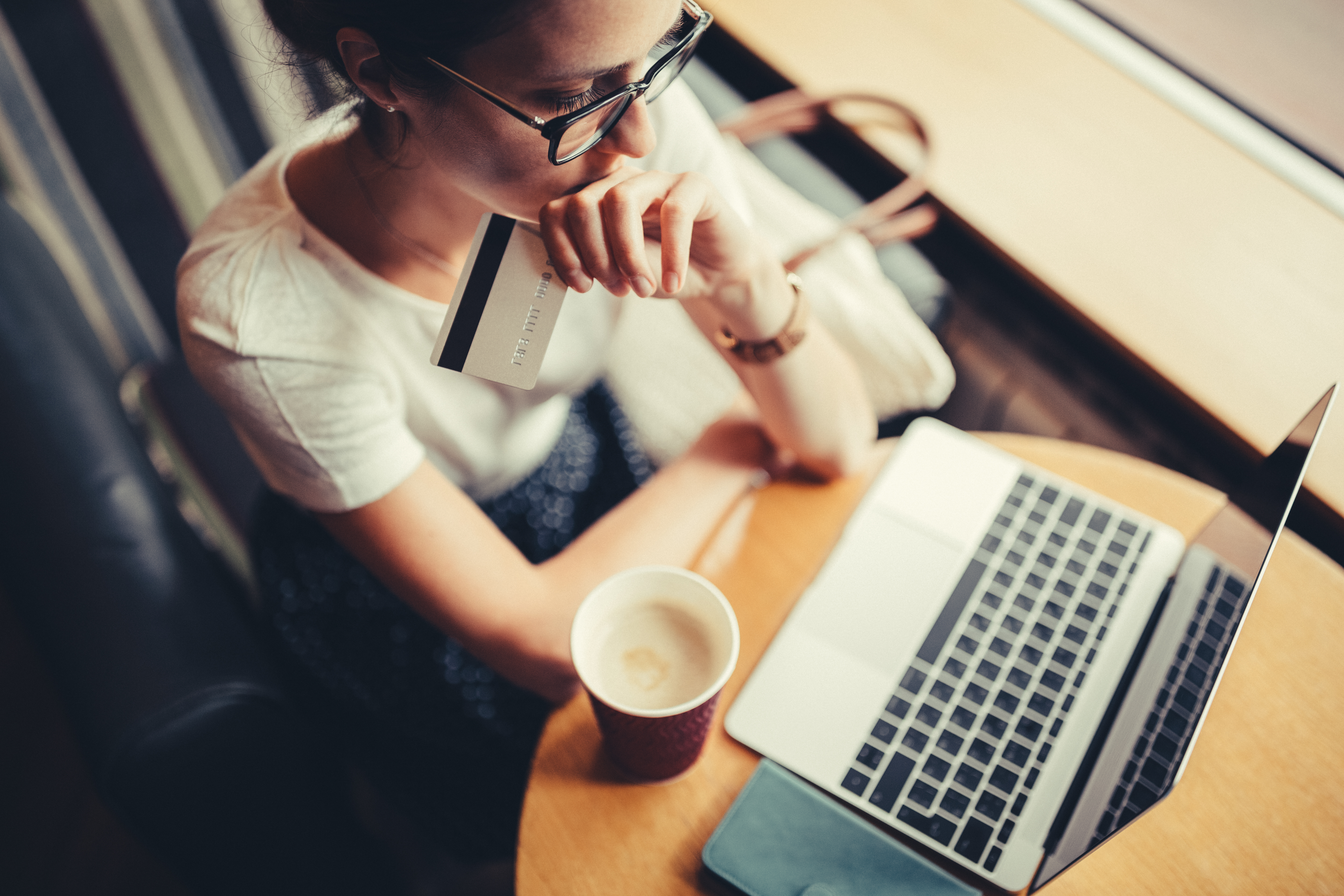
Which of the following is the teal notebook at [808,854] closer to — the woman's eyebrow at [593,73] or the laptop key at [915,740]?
the laptop key at [915,740]

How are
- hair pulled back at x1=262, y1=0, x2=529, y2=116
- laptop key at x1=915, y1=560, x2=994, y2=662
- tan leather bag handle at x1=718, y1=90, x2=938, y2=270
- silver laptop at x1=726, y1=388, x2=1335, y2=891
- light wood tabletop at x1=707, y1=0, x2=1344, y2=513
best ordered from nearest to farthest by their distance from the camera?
1. hair pulled back at x1=262, y1=0, x2=529, y2=116
2. silver laptop at x1=726, y1=388, x2=1335, y2=891
3. laptop key at x1=915, y1=560, x2=994, y2=662
4. light wood tabletop at x1=707, y1=0, x2=1344, y2=513
5. tan leather bag handle at x1=718, y1=90, x2=938, y2=270

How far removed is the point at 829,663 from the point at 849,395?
302 mm

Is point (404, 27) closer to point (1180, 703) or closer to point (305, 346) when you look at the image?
point (305, 346)

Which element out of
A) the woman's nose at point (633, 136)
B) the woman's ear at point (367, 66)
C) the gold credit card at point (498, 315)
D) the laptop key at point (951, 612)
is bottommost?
the laptop key at point (951, 612)

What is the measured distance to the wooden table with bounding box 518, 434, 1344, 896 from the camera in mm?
621

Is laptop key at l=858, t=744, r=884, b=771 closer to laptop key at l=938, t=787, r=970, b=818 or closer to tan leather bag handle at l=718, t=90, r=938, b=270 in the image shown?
laptop key at l=938, t=787, r=970, b=818

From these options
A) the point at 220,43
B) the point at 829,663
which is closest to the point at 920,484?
the point at 829,663

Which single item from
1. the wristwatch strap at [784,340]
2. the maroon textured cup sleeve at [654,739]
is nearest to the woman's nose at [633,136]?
the wristwatch strap at [784,340]

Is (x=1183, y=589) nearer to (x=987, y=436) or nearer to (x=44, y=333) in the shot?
(x=987, y=436)

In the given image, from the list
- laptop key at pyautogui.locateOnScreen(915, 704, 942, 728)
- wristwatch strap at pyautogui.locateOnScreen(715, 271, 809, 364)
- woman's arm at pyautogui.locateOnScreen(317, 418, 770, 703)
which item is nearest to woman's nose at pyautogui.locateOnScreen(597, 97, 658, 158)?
wristwatch strap at pyautogui.locateOnScreen(715, 271, 809, 364)

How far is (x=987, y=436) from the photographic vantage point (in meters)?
0.90

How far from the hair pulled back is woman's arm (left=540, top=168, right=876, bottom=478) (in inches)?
5.0

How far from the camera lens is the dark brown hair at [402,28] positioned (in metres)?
0.50

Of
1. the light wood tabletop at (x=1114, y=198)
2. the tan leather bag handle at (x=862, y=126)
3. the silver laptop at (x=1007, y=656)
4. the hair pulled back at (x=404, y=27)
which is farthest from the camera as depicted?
the tan leather bag handle at (x=862, y=126)
